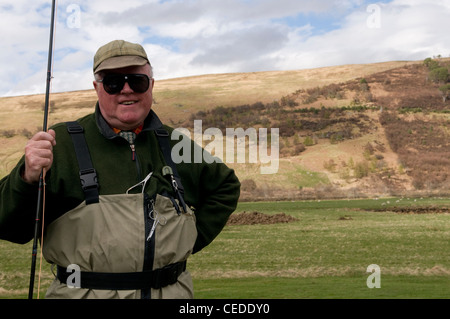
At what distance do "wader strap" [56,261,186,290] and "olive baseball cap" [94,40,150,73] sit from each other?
3.64ft

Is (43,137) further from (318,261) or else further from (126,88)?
(318,261)

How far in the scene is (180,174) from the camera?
11.0ft

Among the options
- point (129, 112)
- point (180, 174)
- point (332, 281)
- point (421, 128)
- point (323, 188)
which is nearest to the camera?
point (129, 112)

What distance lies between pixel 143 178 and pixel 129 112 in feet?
1.24

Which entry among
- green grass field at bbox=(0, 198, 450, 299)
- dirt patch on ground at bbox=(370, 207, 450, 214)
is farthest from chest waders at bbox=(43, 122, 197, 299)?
dirt patch on ground at bbox=(370, 207, 450, 214)

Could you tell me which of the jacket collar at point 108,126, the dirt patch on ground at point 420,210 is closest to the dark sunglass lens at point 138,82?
the jacket collar at point 108,126

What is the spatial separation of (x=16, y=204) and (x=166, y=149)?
0.88 meters

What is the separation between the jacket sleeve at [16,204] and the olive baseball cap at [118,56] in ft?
2.25

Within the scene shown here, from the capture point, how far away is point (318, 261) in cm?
1555

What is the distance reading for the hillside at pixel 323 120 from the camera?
182ft

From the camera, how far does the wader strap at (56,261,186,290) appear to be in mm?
2904

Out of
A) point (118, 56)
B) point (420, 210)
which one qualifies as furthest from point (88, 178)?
point (420, 210)

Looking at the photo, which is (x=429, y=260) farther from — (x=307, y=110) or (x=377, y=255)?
(x=307, y=110)
